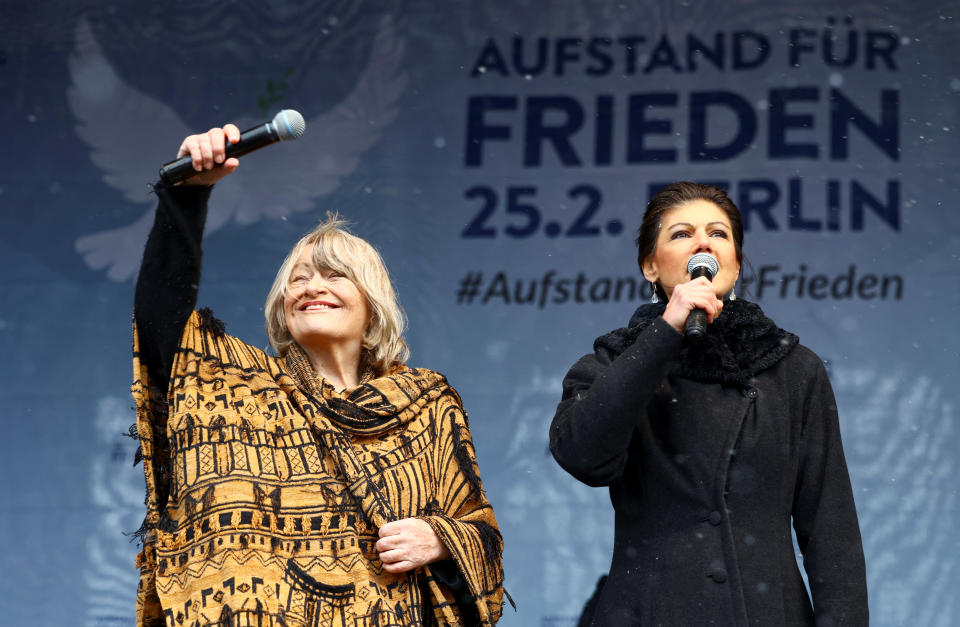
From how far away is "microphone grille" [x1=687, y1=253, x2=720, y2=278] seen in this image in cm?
272

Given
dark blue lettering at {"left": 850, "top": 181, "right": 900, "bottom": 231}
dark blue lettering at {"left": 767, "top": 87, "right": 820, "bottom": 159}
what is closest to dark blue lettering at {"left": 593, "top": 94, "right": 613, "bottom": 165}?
dark blue lettering at {"left": 767, "top": 87, "right": 820, "bottom": 159}

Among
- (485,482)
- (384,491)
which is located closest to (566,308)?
(485,482)

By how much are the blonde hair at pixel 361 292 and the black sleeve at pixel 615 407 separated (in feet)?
2.99

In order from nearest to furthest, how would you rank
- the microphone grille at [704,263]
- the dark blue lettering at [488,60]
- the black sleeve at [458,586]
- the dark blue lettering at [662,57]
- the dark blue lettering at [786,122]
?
the microphone grille at [704,263] → the black sleeve at [458,586] → the dark blue lettering at [786,122] → the dark blue lettering at [662,57] → the dark blue lettering at [488,60]

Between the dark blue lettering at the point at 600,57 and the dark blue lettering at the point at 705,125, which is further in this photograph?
the dark blue lettering at the point at 600,57

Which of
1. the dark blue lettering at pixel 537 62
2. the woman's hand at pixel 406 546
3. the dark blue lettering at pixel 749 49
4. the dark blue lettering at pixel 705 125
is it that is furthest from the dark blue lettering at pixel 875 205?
the woman's hand at pixel 406 546

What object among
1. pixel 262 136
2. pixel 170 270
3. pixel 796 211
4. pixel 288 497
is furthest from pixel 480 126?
pixel 262 136

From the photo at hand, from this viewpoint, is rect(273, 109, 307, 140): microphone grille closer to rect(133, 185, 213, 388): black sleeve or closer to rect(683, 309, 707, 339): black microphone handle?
rect(133, 185, 213, 388): black sleeve

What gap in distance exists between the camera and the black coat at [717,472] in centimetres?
260

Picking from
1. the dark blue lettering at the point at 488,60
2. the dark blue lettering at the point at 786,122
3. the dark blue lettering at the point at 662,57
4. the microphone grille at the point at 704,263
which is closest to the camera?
the microphone grille at the point at 704,263

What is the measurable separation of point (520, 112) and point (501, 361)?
2.90 feet

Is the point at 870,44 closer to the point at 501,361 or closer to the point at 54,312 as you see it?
the point at 501,361

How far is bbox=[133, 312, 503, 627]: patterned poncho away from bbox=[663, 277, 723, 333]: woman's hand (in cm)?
82

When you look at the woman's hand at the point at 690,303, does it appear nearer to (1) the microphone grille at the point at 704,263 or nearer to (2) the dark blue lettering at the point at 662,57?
(1) the microphone grille at the point at 704,263
